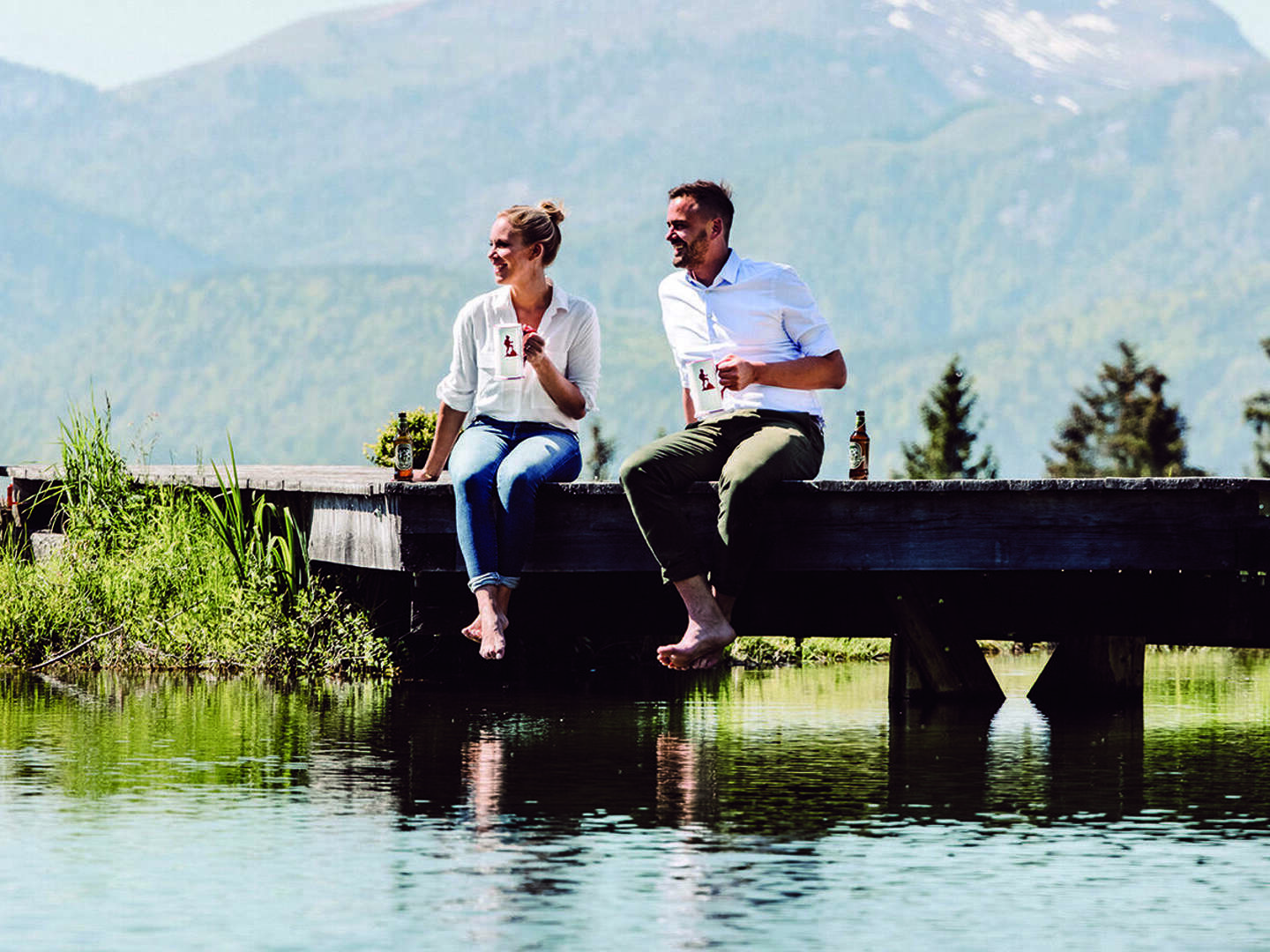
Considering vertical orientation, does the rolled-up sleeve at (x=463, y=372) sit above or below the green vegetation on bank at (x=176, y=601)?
above

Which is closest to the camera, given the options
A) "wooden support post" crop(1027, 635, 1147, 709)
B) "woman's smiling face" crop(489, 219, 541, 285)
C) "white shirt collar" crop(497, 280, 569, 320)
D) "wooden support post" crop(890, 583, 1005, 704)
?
"woman's smiling face" crop(489, 219, 541, 285)

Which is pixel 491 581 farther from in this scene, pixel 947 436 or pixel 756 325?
pixel 947 436

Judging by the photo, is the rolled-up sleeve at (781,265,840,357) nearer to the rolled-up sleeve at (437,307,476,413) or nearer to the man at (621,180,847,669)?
the man at (621,180,847,669)

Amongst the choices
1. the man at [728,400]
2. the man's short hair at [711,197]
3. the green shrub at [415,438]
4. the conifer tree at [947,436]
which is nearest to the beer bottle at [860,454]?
the man at [728,400]

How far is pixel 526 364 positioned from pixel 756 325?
0.92 metres

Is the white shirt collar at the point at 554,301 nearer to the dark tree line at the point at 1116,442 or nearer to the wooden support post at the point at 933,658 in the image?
the wooden support post at the point at 933,658

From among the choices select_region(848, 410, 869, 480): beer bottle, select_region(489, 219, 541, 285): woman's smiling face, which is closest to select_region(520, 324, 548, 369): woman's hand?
select_region(489, 219, 541, 285): woman's smiling face

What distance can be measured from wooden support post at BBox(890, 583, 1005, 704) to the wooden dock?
2cm

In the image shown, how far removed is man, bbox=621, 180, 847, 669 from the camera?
26.3ft

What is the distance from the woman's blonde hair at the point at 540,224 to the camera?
840cm

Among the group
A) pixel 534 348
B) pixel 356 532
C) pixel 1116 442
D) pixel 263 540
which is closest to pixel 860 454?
pixel 534 348

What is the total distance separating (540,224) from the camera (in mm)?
8445

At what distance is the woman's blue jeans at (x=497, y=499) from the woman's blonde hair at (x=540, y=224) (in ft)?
2.36

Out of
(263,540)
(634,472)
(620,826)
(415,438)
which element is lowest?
(620,826)
